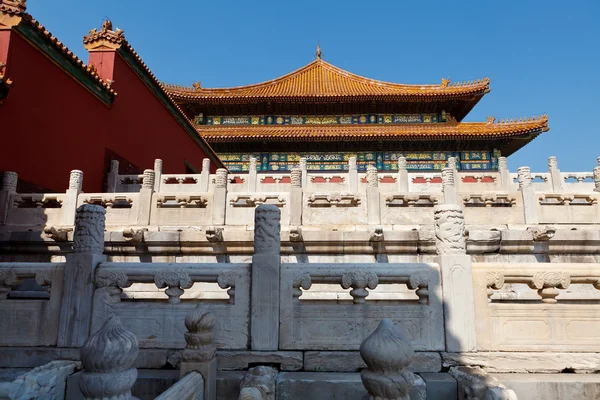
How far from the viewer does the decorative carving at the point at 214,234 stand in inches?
250

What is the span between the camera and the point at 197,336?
300 centimetres

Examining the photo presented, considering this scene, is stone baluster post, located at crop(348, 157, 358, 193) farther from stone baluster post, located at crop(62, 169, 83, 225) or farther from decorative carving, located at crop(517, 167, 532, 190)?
stone baluster post, located at crop(62, 169, 83, 225)

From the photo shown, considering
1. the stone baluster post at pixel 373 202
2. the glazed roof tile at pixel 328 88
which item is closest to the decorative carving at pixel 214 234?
the stone baluster post at pixel 373 202

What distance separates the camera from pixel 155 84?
12508 millimetres

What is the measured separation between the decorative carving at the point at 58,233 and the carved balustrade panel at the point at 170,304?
132 inches

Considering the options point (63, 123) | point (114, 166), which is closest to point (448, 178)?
point (114, 166)

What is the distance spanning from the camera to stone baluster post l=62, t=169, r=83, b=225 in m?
6.85

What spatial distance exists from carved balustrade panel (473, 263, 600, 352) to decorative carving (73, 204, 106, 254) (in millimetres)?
3961

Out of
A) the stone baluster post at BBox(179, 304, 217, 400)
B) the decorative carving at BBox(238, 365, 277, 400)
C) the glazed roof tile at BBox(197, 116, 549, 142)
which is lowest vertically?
the decorative carving at BBox(238, 365, 277, 400)

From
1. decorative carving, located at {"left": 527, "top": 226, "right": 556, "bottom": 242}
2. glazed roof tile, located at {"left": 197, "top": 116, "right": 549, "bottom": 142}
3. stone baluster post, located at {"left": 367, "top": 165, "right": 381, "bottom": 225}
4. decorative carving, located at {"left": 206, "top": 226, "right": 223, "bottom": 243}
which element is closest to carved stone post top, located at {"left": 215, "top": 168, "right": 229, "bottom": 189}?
decorative carving, located at {"left": 206, "top": 226, "right": 223, "bottom": 243}

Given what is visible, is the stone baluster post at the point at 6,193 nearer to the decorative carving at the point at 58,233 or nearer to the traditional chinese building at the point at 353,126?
the decorative carving at the point at 58,233

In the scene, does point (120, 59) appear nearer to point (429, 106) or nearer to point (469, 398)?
point (469, 398)

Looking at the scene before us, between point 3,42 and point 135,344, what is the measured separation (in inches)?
304

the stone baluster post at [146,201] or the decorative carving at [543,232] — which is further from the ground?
the stone baluster post at [146,201]
